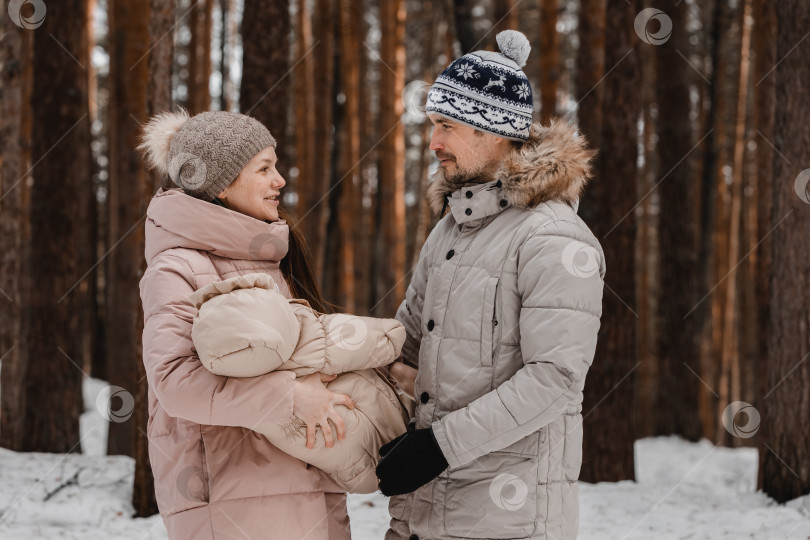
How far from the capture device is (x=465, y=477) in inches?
85.9

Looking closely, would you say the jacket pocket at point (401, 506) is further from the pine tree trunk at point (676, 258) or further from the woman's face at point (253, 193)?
the pine tree trunk at point (676, 258)

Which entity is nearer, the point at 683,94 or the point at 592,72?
the point at 592,72

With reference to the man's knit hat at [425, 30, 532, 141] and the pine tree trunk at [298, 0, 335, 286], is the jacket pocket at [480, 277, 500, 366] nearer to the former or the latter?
the man's knit hat at [425, 30, 532, 141]

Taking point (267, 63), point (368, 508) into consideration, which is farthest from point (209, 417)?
point (267, 63)

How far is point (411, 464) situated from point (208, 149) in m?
1.12

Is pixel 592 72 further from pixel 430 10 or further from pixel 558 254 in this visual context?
pixel 430 10

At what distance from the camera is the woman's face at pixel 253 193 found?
2383 millimetres

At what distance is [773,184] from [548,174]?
3.93 meters

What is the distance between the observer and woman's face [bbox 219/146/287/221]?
2.38 m

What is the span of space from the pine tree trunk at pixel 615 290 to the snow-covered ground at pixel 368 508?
0.32 m

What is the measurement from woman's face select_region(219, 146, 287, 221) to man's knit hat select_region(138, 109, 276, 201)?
0.10 ft

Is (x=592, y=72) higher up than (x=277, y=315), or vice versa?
(x=592, y=72)

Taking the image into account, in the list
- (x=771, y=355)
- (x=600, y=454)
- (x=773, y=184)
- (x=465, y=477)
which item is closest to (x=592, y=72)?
(x=773, y=184)

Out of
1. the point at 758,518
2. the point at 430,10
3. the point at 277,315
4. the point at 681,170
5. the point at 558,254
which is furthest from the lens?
the point at 430,10
